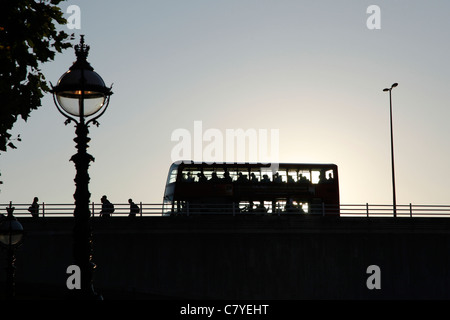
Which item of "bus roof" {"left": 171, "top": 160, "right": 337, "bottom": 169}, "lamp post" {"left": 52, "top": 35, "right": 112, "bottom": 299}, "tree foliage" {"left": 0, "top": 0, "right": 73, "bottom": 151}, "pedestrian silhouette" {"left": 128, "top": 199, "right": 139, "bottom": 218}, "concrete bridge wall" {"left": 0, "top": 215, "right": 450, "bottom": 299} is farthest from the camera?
"bus roof" {"left": 171, "top": 160, "right": 337, "bottom": 169}

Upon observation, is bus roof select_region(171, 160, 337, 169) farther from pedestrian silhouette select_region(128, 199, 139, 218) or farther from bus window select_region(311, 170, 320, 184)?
pedestrian silhouette select_region(128, 199, 139, 218)

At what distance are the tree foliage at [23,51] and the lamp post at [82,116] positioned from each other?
455 cm

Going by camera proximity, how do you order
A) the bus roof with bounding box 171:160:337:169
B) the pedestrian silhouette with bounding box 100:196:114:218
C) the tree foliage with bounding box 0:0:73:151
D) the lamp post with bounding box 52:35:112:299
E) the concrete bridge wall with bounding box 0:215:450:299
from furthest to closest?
1. the bus roof with bounding box 171:160:337:169
2. the pedestrian silhouette with bounding box 100:196:114:218
3. the concrete bridge wall with bounding box 0:215:450:299
4. the tree foliage with bounding box 0:0:73:151
5. the lamp post with bounding box 52:35:112:299

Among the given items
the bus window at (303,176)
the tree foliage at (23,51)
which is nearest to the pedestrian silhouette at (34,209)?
the bus window at (303,176)

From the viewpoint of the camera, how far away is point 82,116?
12023 mm

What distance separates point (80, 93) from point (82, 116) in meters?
0.36

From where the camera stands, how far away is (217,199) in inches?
1639

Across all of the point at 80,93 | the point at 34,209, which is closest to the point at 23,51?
the point at 80,93

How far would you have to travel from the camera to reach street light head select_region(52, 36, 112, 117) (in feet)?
39.3

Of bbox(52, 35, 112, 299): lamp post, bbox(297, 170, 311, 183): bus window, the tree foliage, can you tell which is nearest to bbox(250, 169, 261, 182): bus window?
bbox(297, 170, 311, 183): bus window

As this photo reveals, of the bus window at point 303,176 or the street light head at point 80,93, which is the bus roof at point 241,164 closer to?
the bus window at point 303,176
